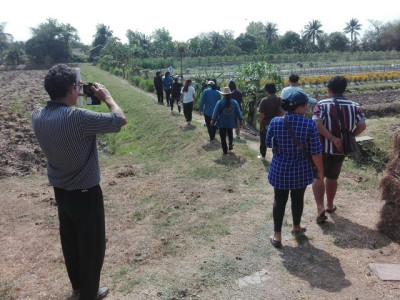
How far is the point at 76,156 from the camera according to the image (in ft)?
9.00

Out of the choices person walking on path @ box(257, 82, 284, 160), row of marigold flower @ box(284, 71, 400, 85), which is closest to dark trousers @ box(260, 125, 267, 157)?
person walking on path @ box(257, 82, 284, 160)

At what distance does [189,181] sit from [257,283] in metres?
3.61

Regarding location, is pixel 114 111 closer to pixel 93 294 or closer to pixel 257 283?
pixel 93 294

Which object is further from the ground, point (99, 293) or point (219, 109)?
point (219, 109)

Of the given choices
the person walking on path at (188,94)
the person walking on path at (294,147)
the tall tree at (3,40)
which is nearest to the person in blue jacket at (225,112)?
the person walking on path at (188,94)

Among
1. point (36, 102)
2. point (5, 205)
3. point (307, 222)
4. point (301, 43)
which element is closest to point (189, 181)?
point (307, 222)

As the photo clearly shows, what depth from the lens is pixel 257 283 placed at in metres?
3.49

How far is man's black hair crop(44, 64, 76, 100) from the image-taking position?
105 inches

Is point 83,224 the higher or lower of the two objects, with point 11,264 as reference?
higher

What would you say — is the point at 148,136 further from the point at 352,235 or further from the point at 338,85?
the point at 352,235

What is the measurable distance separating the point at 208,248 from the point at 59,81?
2.54 metres

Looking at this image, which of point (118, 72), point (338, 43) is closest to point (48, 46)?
point (118, 72)

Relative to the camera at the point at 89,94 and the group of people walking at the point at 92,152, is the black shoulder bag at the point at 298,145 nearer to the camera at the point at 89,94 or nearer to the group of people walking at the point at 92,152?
the group of people walking at the point at 92,152

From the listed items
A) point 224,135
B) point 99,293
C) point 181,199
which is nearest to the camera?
point 99,293
